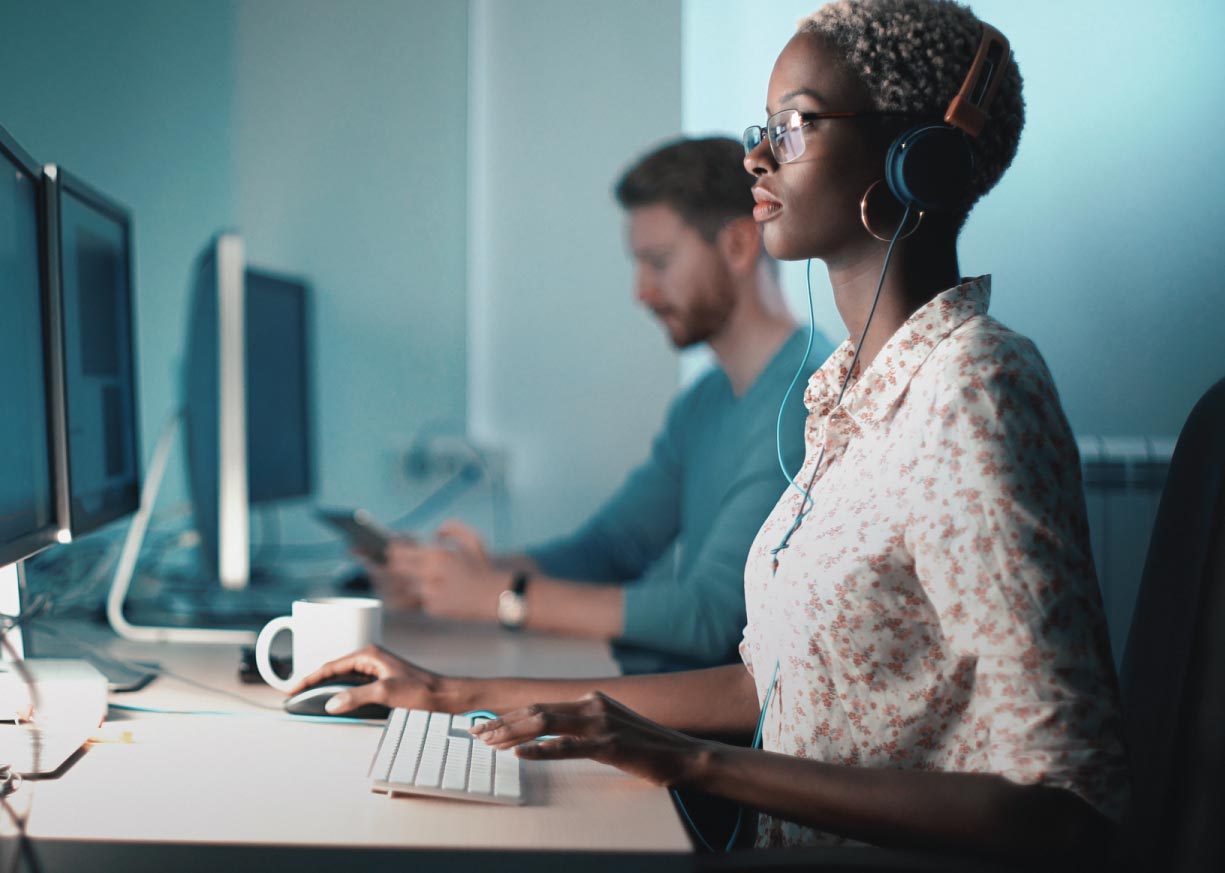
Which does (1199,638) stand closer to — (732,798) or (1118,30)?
(732,798)

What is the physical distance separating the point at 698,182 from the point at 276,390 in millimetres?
808

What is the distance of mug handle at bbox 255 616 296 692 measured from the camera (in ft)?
3.60

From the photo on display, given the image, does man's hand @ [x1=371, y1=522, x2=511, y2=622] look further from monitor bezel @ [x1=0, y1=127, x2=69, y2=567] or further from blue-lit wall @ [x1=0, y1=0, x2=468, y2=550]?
blue-lit wall @ [x1=0, y1=0, x2=468, y2=550]

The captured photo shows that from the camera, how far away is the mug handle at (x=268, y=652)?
1097mm

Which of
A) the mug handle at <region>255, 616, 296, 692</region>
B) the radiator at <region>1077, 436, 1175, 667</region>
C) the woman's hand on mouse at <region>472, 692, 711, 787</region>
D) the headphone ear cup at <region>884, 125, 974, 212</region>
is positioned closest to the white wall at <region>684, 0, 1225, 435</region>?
the radiator at <region>1077, 436, 1175, 667</region>

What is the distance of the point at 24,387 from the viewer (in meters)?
1.07

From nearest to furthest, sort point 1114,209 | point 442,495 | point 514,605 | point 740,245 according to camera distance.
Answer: point 1114,209 < point 514,605 < point 740,245 < point 442,495

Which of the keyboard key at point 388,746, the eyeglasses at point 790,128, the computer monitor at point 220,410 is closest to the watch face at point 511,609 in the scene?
the computer monitor at point 220,410

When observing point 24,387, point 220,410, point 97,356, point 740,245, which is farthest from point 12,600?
point 740,245

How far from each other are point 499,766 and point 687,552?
3.26 feet

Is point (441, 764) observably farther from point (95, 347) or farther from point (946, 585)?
point (95, 347)

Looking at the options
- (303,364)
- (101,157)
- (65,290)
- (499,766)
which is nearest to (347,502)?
(303,364)

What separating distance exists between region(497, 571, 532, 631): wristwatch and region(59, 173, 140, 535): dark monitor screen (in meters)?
0.52

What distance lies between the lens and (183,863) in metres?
0.69
